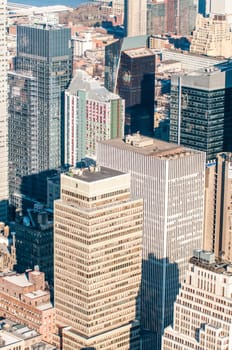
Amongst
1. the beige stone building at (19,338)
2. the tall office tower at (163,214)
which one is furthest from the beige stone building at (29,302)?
the tall office tower at (163,214)

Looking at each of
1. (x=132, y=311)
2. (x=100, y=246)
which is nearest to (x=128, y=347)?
(x=132, y=311)

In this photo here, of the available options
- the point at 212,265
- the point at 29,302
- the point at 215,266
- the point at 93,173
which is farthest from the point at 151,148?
the point at 215,266

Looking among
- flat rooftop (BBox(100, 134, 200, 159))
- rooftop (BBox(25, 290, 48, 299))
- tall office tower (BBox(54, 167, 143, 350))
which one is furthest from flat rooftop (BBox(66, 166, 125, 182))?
rooftop (BBox(25, 290, 48, 299))

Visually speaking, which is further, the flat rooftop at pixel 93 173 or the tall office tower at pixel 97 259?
the flat rooftop at pixel 93 173

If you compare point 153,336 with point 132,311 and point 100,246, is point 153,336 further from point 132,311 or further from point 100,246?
point 100,246

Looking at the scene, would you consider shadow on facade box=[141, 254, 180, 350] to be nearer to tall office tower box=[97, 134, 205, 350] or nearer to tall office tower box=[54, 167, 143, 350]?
tall office tower box=[97, 134, 205, 350]

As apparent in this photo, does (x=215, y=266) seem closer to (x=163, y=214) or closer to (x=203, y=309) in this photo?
(x=203, y=309)

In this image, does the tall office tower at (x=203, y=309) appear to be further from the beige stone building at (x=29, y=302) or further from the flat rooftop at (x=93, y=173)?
the beige stone building at (x=29, y=302)
